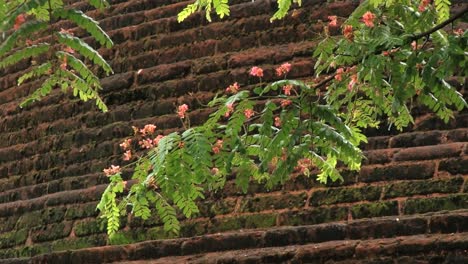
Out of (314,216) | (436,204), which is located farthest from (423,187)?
(314,216)

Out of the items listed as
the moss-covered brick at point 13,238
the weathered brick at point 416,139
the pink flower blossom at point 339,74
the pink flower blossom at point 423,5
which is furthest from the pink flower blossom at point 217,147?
the moss-covered brick at point 13,238

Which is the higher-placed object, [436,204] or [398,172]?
[398,172]

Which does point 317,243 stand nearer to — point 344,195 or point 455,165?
point 344,195

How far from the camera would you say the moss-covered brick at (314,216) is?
730cm

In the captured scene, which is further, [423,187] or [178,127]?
[178,127]

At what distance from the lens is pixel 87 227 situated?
8.65 meters

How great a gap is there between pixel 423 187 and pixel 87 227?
8.89 ft

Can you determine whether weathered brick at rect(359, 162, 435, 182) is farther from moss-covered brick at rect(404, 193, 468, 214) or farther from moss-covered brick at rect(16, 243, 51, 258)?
moss-covered brick at rect(16, 243, 51, 258)

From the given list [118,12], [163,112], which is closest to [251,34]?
[163,112]

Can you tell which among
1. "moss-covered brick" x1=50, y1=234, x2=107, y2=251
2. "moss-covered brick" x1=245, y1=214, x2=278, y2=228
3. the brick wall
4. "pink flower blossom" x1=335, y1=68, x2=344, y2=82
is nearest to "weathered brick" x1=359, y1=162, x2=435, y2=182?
the brick wall

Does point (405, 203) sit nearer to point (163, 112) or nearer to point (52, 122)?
point (163, 112)

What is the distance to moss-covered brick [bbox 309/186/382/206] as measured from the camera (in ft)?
23.9

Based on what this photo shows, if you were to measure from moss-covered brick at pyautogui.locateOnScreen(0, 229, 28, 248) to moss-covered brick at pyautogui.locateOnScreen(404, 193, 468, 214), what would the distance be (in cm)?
345

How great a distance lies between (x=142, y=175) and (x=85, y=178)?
135 inches
